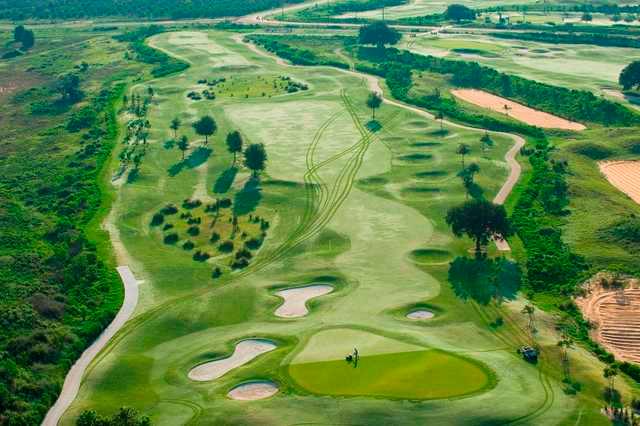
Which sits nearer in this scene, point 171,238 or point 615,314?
point 615,314

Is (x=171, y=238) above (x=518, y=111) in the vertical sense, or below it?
below

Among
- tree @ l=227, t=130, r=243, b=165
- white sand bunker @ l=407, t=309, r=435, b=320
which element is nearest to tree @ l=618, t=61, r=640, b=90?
tree @ l=227, t=130, r=243, b=165

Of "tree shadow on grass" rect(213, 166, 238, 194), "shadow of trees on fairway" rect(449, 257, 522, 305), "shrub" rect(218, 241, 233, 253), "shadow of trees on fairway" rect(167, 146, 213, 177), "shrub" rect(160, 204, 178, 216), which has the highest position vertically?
"shadow of trees on fairway" rect(167, 146, 213, 177)

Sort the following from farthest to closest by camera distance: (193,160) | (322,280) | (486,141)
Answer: (486,141) < (193,160) < (322,280)

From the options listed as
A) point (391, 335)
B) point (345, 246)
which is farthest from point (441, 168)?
point (391, 335)

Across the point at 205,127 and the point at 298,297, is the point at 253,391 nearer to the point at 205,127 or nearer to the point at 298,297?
the point at 298,297

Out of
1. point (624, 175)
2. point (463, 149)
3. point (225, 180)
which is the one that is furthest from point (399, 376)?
point (624, 175)

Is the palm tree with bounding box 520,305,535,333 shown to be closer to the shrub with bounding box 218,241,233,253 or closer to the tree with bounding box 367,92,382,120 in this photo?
the shrub with bounding box 218,241,233,253
